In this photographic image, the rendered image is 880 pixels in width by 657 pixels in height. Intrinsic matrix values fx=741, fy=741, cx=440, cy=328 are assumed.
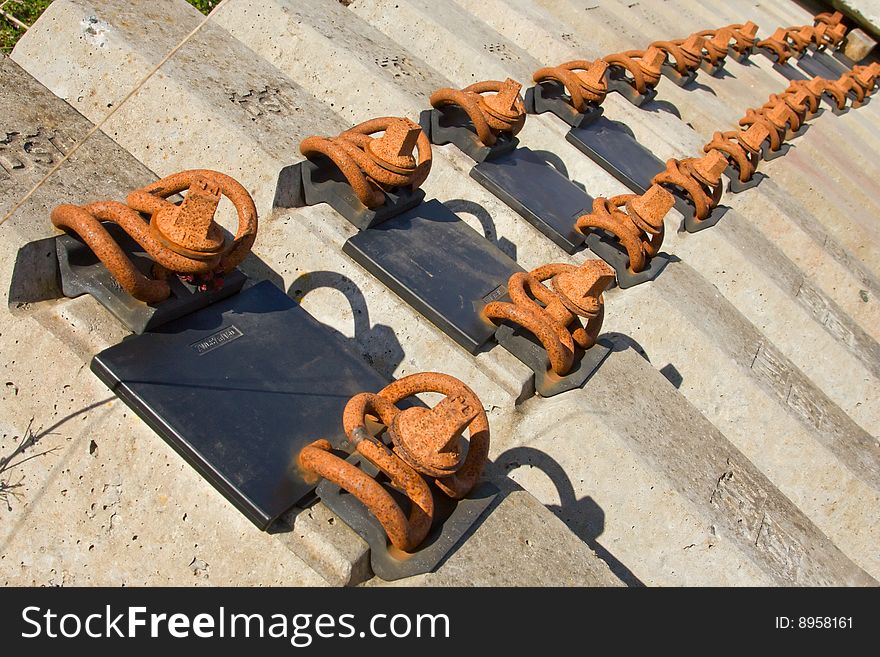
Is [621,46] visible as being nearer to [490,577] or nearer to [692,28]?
[692,28]

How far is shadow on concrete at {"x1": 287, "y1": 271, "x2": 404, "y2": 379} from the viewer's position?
3.73 meters

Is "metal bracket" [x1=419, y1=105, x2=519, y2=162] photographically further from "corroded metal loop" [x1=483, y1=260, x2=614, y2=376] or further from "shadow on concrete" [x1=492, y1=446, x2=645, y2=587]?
"shadow on concrete" [x1=492, y1=446, x2=645, y2=587]

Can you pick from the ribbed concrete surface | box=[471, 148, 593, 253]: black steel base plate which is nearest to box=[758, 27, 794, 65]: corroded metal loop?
the ribbed concrete surface

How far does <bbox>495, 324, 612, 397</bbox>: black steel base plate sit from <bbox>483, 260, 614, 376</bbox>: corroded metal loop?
0.13 feet

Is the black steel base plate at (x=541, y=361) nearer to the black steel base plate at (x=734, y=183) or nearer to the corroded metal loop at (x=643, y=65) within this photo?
the black steel base plate at (x=734, y=183)

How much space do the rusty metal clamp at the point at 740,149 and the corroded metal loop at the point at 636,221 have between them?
7.80 ft

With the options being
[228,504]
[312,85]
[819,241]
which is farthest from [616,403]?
[819,241]

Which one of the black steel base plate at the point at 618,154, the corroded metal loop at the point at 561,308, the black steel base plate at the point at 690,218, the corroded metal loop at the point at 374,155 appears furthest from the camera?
the black steel base plate at the point at 618,154

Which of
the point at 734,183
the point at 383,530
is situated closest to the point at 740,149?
the point at 734,183

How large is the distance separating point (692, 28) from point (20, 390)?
399 inches

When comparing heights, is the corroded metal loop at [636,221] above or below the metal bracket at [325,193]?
above

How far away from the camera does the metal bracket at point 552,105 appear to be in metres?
6.16

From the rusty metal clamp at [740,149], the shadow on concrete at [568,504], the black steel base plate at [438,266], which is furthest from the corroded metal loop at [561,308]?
the rusty metal clamp at [740,149]

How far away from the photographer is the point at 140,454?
8.75ft
